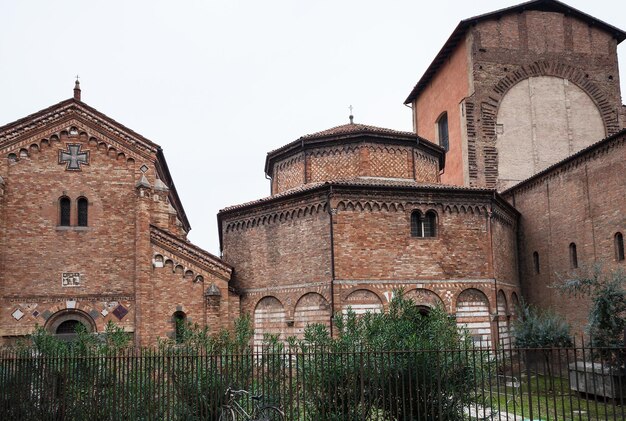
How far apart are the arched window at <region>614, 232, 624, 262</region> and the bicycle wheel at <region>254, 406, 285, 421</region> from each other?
1442 cm

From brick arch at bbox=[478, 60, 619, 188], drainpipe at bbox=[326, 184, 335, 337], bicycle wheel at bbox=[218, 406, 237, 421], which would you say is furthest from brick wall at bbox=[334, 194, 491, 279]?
brick arch at bbox=[478, 60, 619, 188]

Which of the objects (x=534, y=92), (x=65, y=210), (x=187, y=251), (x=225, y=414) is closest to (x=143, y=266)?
(x=187, y=251)

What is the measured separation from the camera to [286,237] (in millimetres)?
20000

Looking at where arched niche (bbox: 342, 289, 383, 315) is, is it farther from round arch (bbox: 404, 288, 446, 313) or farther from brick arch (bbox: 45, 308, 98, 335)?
brick arch (bbox: 45, 308, 98, 335)

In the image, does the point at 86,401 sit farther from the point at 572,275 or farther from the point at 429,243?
the point at 572,275

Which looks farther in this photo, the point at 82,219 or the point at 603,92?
the point at 603,92

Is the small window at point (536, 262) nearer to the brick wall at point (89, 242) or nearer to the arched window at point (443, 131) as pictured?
the arched window at point (443, 131)

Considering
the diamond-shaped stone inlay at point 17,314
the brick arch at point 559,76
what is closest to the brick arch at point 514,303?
the brick arch at point 559,76

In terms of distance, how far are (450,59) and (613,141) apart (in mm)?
13607

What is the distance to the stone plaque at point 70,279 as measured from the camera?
18.2 meters

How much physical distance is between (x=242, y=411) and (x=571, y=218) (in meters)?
16.6

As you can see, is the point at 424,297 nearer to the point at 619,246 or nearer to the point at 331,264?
the point at 331,264

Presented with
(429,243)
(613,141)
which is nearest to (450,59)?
(613,141)

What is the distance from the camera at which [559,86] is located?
29.0 metres
